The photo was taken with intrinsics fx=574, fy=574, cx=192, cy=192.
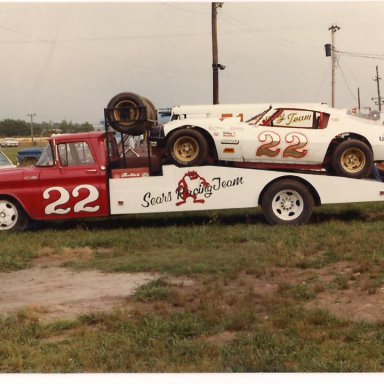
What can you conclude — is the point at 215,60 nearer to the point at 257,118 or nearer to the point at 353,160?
the point at 257,118

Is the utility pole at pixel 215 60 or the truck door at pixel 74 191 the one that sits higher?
the utility pole at pixel 215 60

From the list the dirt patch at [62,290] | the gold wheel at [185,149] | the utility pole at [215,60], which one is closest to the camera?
the dirt patch at [62,290]

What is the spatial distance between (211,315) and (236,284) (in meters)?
1.11

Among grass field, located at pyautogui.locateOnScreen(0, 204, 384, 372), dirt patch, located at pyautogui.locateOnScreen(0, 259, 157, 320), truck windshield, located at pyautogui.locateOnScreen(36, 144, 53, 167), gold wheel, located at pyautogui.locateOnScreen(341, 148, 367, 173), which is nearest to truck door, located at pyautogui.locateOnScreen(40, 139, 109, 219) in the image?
truck windshield, located at pyautogui.locateOnScreen(36, 144, 53, 167)

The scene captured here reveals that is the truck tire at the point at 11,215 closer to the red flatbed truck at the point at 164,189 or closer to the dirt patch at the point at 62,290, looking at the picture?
the red flatbed truck at the point at 164,189

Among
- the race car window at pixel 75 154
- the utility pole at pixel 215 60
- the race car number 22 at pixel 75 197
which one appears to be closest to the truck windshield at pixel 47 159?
the race car window at pixel 75 154

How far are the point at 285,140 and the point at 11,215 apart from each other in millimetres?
4545

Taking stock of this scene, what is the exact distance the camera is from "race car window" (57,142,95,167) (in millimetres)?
9148

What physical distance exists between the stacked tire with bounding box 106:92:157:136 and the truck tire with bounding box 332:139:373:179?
9.96ft

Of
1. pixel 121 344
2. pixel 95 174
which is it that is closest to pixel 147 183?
pixel 95 174

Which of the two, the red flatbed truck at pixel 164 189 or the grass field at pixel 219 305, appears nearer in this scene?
the grass field at pixel 219 305

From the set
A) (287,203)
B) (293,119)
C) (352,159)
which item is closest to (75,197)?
(287,203)

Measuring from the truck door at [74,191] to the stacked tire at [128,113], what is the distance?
2.20 feet

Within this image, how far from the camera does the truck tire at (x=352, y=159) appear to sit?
8922 millimetres
